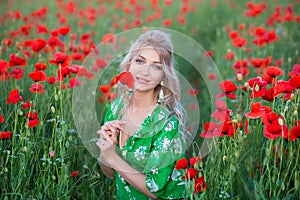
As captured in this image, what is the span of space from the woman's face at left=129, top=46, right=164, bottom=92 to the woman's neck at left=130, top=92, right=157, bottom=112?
0.06m

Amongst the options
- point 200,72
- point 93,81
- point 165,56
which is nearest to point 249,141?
point 165,56

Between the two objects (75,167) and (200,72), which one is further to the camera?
(200,72)

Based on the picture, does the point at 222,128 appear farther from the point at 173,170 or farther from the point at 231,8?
the point at 231,8

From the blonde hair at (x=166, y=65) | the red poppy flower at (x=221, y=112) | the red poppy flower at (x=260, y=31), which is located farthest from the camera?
the red poppy flower at (x=260, y=31)

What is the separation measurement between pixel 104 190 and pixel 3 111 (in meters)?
0.82

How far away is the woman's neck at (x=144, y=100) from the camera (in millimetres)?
2381

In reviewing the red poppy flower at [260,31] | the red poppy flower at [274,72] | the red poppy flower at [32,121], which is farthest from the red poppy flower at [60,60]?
the red poppy flower at [260,31]

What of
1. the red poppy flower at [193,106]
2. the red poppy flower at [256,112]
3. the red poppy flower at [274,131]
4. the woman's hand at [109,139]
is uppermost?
the red poppy flower at [256,112]

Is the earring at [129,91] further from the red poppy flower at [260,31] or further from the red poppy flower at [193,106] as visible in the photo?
the red poppy flower at [260,31]

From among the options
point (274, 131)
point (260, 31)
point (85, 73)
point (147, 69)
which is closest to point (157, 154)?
point (147, 69)

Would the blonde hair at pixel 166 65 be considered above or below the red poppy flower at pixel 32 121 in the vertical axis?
above

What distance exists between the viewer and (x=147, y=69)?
7.57 feet

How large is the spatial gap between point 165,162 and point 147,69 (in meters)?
0.49

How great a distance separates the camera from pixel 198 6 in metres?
7.14
